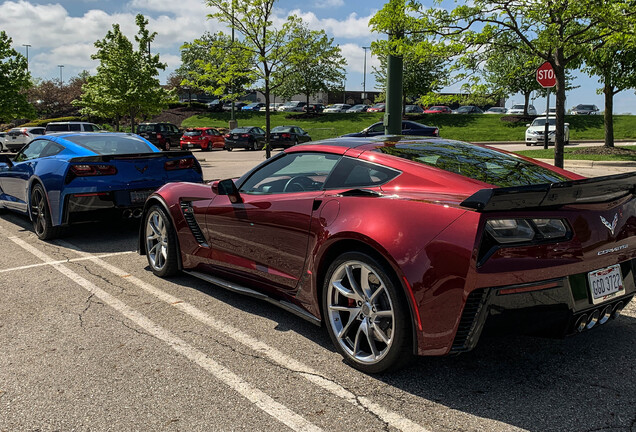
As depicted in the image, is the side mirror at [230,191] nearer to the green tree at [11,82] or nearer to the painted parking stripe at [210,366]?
the painted parking stripe at [210,366]

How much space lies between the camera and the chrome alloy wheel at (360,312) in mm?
3244

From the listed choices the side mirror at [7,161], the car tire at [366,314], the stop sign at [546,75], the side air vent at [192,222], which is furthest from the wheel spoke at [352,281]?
the stop sign at [546,75]

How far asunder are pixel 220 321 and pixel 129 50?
101 ft

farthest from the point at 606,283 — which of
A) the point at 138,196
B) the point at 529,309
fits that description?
the point at 138,196

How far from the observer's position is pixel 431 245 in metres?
2.92

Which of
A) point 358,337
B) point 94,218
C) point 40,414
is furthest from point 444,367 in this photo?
point 94,218

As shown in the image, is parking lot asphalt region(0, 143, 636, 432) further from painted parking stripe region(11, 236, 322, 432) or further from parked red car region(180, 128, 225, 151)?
parked red car region(180, 128, 225, 151)

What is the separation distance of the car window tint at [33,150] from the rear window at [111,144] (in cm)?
55

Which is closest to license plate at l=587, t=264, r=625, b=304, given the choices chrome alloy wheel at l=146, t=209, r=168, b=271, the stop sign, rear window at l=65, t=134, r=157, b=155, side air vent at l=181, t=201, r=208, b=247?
side air vent at l=181, t=201, r=208, b=247

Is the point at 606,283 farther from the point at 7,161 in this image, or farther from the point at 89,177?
the point at 7,161

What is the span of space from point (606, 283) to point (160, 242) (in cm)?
392

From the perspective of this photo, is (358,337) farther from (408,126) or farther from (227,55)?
(408,126)

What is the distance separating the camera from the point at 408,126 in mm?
24250

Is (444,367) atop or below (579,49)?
below
